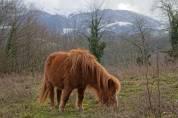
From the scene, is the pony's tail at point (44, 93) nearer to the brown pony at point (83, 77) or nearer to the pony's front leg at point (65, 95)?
the brown pony at point (83, 77)

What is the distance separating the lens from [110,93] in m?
8.68

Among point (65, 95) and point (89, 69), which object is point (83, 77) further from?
point (65, 95)

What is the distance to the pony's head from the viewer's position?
8.63m

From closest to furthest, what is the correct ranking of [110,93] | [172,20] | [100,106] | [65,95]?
[110,93], [65,95], [100,106], [172,20]

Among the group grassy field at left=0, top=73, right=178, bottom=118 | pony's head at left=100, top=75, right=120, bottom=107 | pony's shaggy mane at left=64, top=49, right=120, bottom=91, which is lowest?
grassy field at left=0, top=73, right=178, bottom=118

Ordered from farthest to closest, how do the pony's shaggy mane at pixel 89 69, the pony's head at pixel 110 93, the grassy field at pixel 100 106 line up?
the pony's shaggy mane at pixel 89 69 < the pony's head at pixel 110 93 < the grassy field at pixel 100 106

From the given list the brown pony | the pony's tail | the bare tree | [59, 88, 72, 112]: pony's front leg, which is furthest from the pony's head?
the bare tree

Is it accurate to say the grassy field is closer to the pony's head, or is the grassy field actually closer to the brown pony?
the pony's head

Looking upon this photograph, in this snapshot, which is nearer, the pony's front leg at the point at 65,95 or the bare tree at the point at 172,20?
the pony's front leg at the point at 65,95

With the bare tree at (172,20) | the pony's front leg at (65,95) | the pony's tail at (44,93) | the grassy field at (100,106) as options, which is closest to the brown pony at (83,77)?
the pony's front leg at (65,95)

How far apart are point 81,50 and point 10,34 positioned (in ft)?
91.4

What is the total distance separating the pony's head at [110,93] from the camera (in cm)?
863

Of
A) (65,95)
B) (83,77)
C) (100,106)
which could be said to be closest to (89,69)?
(83,77)

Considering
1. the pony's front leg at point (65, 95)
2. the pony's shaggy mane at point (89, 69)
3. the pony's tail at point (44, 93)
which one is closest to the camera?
the pony's shaggy mane at point (89, 69)
